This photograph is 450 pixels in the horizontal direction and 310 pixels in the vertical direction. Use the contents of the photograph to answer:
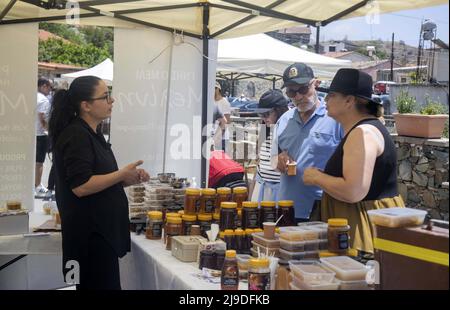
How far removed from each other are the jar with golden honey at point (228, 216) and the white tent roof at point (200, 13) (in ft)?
5.52

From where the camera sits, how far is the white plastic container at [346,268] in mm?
1675

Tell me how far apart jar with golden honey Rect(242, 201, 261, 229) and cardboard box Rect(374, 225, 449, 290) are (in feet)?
2.92

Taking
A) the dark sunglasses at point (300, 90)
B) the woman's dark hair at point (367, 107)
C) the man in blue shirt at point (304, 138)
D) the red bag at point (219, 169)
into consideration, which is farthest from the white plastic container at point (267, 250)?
the red bag at point (219, 169)

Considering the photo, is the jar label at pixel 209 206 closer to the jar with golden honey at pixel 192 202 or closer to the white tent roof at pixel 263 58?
the jar with golden honey at pixel 192 202

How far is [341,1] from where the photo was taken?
3.43 meters

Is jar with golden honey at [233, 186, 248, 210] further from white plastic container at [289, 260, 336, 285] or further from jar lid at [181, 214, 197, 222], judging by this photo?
→ white plastic container at [289, 260, 336, 285]

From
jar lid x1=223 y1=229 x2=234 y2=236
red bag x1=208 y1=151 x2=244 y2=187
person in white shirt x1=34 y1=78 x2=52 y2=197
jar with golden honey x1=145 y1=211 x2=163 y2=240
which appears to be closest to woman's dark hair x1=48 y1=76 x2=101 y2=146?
jar with golden honey x1=145 y1=211 x2=163 y2=240

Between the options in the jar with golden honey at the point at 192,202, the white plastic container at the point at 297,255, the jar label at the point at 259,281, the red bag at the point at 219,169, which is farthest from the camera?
the red bag at the point at 219,169

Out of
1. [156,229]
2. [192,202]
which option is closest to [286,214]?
[192,202]

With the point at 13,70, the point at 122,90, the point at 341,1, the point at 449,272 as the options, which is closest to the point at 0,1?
the point at 13,70

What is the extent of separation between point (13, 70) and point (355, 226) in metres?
2.89

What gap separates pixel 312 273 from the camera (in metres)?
1.67
